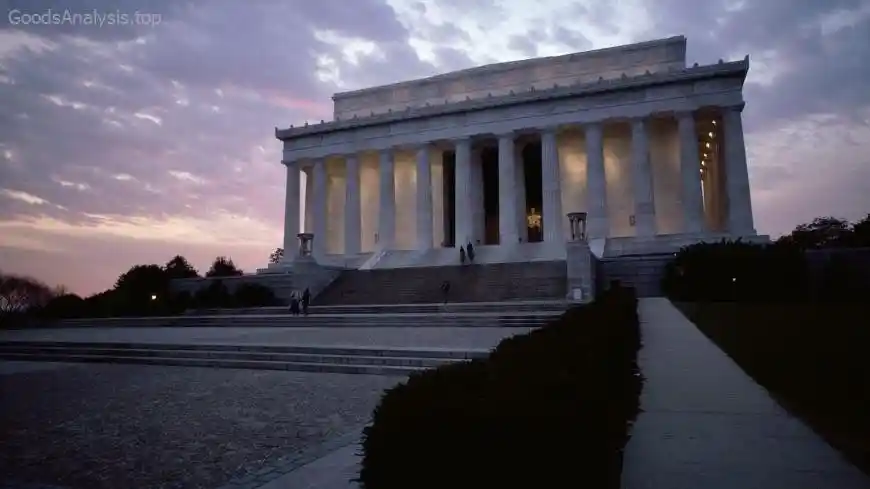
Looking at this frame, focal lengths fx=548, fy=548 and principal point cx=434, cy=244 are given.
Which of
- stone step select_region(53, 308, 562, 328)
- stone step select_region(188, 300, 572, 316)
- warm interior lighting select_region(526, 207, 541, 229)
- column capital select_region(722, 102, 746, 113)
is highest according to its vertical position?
column capital select_region(722, 102, 746, 113)

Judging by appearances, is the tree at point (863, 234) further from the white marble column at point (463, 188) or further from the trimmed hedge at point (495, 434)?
the trimmed hedge at point (495, 434)

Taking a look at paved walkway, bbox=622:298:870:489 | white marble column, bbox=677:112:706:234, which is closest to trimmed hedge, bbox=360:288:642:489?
paved walkway, bbox=622:298:870:489

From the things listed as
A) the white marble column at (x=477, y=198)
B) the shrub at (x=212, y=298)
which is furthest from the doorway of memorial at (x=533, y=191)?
the shrub at (x=212, y=298)

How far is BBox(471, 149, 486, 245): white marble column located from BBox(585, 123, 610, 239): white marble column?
30.7ft

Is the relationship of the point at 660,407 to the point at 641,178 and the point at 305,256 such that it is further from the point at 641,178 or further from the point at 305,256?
the point at 641,178

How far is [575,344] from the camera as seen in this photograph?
6.30 metres

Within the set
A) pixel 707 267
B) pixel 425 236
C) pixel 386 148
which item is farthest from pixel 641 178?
pixel 386 148

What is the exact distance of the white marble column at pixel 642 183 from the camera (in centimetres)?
3984

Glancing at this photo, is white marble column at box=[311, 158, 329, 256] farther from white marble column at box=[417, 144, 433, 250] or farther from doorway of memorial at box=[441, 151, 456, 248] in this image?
doorway of memorial at box=[441, 151, 456, 248]

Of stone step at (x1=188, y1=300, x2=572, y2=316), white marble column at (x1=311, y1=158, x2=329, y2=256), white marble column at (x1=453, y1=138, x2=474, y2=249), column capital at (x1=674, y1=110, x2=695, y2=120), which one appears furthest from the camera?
white marble column at (x1=311, y1=158, x2=329, y2=256)

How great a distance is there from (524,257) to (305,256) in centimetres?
1566

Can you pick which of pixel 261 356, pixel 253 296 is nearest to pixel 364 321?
pixel 261 356

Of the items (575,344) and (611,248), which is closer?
(575,344)

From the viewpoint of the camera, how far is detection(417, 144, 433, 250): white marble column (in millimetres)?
46250
